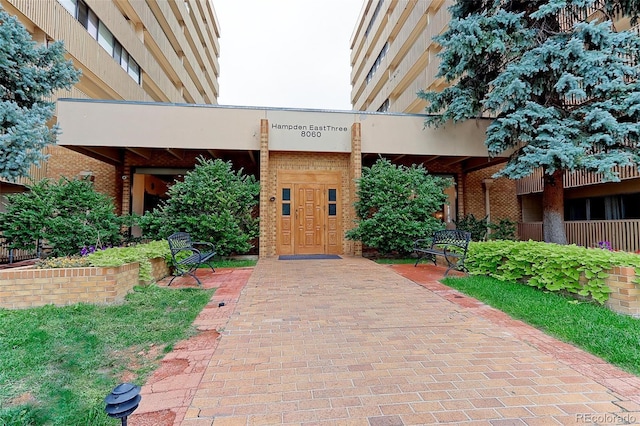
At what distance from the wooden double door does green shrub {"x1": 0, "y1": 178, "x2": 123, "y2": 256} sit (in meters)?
4.88

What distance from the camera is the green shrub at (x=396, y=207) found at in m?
8.84

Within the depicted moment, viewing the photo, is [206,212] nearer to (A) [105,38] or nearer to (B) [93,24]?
(B) [93,24]

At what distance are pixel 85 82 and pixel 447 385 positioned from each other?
17559mm

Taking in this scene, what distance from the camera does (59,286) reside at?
14.2 feet

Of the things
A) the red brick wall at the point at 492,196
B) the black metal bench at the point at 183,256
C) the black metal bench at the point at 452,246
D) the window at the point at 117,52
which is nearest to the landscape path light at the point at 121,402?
the black metal bench at the point at 183,256

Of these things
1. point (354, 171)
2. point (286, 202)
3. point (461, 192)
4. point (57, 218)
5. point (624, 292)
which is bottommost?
point (624, 292)

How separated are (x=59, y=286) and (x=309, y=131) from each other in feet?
25.1

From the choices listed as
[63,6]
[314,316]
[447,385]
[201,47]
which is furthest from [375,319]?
[201,47]

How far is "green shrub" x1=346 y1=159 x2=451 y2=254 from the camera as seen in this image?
29.0 feet

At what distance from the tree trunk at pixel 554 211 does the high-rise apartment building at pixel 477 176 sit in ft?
5.85

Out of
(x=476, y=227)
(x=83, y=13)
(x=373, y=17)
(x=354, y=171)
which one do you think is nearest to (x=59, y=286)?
(x=354, y=171)

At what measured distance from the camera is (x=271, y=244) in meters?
10.4

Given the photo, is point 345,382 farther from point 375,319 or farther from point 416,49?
point 416,49

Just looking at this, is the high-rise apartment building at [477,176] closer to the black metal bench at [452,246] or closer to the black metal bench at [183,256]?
the black metal bench at [452,246]
